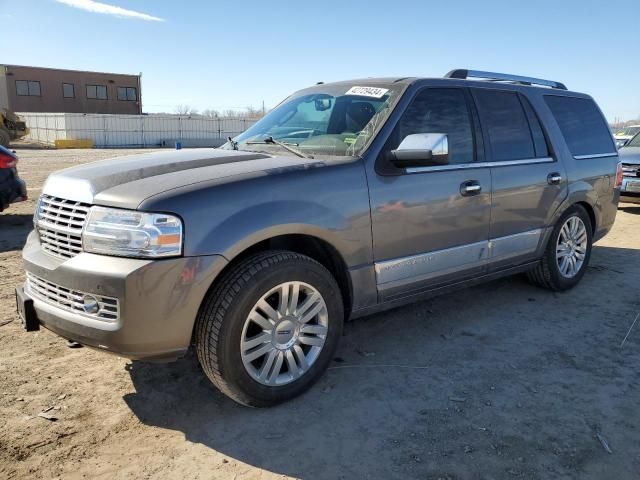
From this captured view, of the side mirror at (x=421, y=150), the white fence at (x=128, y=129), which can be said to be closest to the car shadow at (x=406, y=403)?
the side mirror at (x=421, y=150)

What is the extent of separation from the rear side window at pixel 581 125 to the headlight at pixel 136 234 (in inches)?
152

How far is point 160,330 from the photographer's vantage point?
265 cm

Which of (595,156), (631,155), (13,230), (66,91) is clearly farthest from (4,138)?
(66,91)

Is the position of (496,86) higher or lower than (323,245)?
higher

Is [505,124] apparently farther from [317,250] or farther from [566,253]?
[317,250]

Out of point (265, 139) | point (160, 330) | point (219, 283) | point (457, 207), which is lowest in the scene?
point (160, 330)

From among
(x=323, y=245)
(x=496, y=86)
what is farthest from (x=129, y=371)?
(x=496, y=86)

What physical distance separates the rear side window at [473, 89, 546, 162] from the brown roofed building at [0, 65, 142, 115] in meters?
55.5

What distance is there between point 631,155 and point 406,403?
346 inches

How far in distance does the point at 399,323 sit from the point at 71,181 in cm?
270

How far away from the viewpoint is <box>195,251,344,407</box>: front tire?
2.81 metres

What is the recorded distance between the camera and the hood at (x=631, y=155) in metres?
9.55

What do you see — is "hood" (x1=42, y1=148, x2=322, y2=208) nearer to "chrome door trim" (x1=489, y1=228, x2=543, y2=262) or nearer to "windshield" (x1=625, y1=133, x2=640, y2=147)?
"chrome door trim" (x1=489, y1=228, x2=543, y2=262)

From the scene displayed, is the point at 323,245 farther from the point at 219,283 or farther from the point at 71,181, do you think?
the point at 71,181
